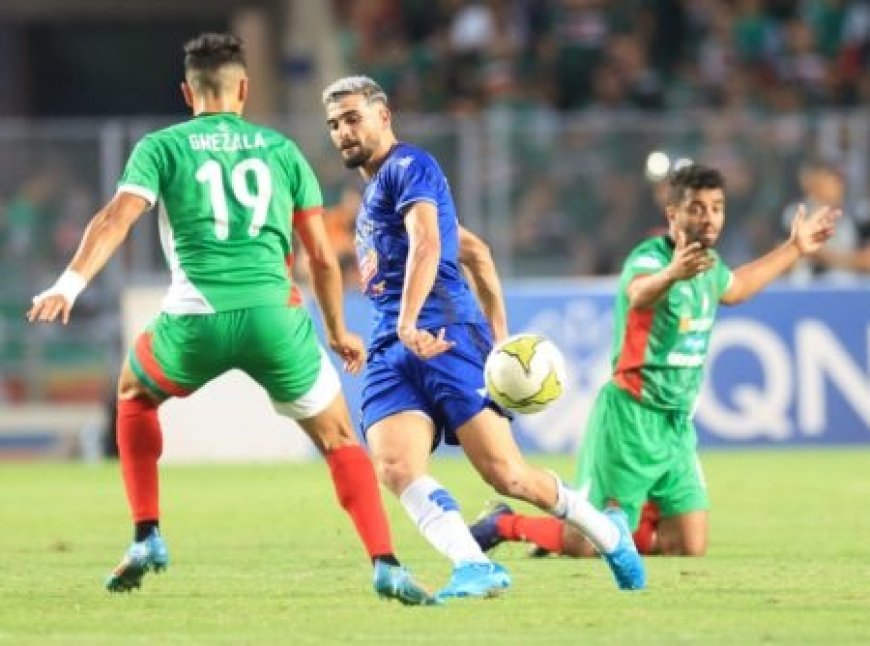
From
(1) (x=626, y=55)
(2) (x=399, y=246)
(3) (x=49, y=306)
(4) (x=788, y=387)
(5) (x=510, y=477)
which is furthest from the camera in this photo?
(1) (x=626, y=55)

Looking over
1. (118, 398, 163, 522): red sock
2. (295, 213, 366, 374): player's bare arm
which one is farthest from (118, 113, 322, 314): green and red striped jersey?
(118, 398, 163, 522): red sock

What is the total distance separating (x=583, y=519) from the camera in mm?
10438

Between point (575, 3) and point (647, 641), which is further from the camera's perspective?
point (575, 3)

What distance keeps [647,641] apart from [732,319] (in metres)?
12.2

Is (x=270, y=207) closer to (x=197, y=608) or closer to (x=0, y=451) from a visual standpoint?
(x=197, y=608)

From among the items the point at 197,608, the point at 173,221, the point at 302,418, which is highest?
the point at 173,221

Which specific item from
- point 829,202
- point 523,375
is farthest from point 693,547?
point 829,202

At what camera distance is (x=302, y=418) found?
1020cm

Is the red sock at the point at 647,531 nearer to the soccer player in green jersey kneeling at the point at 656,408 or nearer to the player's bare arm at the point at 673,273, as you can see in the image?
the soccer player in green jersey kneeling at the point at 656,408

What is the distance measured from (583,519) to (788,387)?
10.4m

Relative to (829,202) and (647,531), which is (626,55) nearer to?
(829,202)

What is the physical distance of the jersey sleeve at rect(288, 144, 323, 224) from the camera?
1023 cm

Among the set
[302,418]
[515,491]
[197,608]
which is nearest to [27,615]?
[197,608]

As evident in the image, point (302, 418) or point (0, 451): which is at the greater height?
point (302, 418)
